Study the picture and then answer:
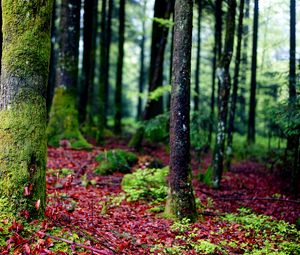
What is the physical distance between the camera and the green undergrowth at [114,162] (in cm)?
1111

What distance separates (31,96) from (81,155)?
7683mm

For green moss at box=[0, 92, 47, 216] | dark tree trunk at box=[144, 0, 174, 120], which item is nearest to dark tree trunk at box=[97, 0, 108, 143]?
dark tree trunk at box=[144, 0, 174, 120]

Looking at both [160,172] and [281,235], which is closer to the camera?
[281,235]

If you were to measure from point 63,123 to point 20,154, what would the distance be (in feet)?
28.7

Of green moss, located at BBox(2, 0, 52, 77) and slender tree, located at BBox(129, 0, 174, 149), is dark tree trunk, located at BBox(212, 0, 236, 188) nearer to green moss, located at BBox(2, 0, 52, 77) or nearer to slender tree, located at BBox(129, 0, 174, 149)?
slender tree, located at BBox(129, 0, 174, 149)

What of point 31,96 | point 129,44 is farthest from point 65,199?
point 129,44

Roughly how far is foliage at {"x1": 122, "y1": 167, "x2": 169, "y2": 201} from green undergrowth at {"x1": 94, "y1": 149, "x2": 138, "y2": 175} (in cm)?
158

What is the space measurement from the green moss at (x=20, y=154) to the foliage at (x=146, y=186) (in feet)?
12.2

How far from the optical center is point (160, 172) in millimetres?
9695

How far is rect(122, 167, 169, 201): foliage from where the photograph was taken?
883 cm

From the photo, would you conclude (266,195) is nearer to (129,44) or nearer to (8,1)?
(8,1)

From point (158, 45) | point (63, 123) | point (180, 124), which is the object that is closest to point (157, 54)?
point (158, 45)

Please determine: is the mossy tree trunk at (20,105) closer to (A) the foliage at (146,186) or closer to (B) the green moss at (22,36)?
(B) the green moss at (22,36)

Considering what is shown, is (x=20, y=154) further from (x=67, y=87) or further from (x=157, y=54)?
(x=157, y=54)
